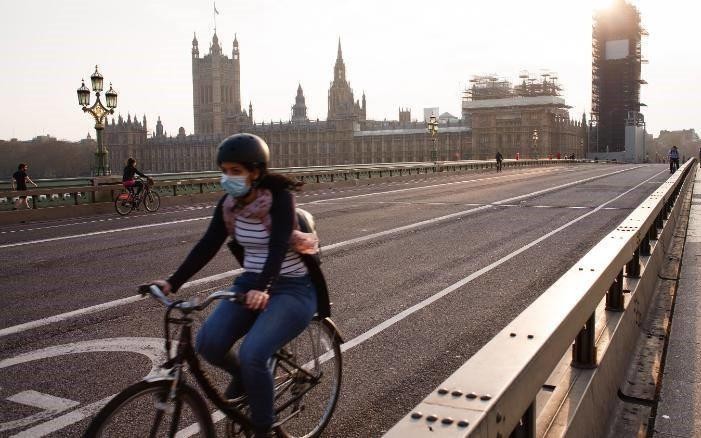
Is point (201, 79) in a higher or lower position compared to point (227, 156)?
higher

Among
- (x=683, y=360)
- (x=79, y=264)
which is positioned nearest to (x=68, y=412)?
(x=683, y=360)

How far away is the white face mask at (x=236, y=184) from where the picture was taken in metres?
3.42

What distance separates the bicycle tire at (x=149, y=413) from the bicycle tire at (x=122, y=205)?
18.8 m

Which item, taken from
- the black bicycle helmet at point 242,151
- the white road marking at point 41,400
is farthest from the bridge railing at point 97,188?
the black bicycle helmet at point 242,151

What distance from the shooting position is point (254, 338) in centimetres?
331

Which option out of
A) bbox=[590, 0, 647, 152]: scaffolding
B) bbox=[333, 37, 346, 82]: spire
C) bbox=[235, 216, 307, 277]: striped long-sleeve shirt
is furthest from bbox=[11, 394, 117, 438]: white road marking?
bbox=[333, 37, 346, 82]: spire

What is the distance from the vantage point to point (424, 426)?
1.95 meters

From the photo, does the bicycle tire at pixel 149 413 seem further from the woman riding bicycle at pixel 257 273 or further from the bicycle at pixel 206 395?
the woman riding bicycle at pixel 257 273

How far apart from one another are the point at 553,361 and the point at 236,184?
5.53ft

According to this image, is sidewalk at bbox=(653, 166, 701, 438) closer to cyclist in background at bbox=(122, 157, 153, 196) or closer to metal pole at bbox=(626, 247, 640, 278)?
metal pole at bbox=(626, 247, 640, 278)

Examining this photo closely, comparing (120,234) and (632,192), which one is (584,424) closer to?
(120,234)

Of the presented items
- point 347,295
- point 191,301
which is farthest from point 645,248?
point 191,301

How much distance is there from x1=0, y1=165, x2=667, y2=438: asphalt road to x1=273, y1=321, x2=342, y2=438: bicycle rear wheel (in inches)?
7.4

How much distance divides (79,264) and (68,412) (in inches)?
256
